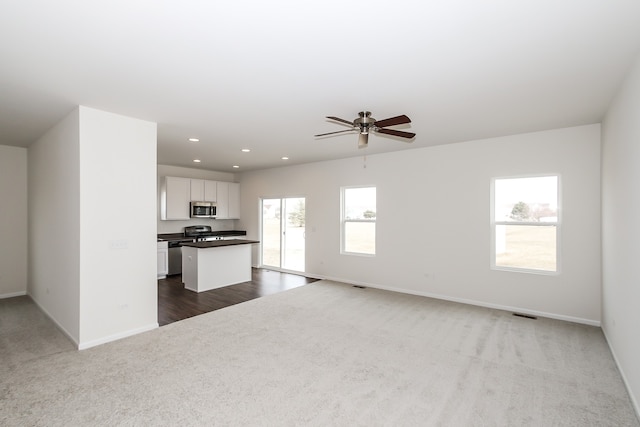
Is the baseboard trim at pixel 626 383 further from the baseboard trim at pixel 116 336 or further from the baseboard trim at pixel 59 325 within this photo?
the baseboard trim at pixel 59 325

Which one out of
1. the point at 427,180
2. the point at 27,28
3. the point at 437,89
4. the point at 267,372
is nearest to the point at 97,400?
the point at 267,372

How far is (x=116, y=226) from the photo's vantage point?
3576 mm

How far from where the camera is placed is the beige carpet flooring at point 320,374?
7.41 ft

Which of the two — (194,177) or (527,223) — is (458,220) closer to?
(527,223)

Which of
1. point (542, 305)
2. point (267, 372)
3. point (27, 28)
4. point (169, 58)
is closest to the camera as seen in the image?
point (27, 28)

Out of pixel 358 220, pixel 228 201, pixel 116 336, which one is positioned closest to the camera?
pixel 116 336

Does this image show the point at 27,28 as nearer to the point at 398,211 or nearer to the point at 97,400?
the point at 97,400

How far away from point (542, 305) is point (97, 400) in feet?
17.2

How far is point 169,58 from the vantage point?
231 cm

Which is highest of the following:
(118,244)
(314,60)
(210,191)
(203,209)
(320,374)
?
(314,60)

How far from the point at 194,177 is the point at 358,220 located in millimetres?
4492

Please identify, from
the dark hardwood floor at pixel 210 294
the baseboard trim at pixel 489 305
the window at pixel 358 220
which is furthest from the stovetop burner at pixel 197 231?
the baseboard trim at pixel 489 305

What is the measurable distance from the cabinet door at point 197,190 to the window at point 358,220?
354 cm

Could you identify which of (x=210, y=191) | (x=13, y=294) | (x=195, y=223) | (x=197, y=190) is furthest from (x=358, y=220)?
(x=13, y=294)
